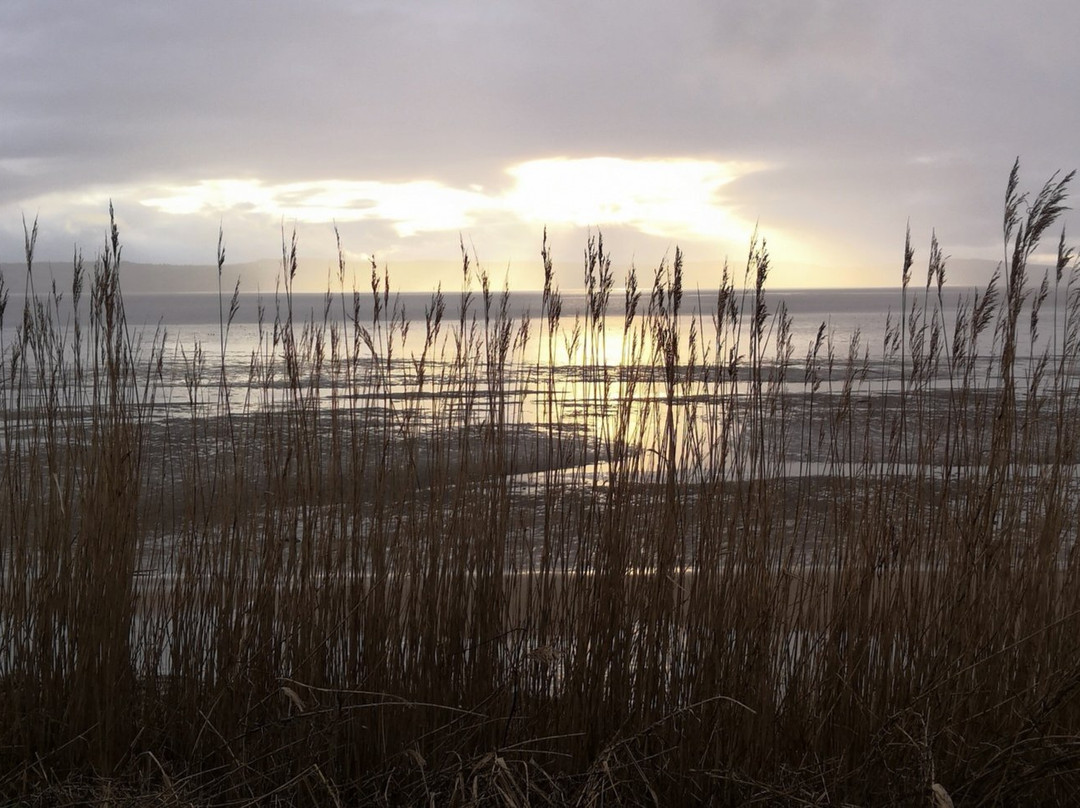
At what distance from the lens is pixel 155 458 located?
717cm

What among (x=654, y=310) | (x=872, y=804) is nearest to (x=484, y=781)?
(x=872, y=804)

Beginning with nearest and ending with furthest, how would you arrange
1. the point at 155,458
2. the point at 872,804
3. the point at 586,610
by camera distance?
the point at 872,804
the point at 586,610
the point at 155,458

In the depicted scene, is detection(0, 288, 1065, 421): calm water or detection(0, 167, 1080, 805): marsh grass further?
detection(0, 288, 1065, 421): calm water

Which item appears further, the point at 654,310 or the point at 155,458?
A: the point at 155,458

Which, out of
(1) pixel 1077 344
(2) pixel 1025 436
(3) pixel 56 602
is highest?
(1) pixel 1077 344

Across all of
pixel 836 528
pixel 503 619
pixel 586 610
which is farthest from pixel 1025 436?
pixel 503 619

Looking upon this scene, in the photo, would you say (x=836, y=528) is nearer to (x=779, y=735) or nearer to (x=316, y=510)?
(x=779, y=735)

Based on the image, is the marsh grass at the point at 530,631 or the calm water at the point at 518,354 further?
the calm water at the point at 518,354

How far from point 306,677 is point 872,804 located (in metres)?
1.61

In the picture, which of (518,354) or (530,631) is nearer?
(530,631)

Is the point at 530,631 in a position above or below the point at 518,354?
below

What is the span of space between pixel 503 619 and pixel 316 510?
0.70 meters

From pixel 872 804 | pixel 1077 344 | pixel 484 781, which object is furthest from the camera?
pixel 1077 344

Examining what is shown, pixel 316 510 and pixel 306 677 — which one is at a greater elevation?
pixel 316 510
